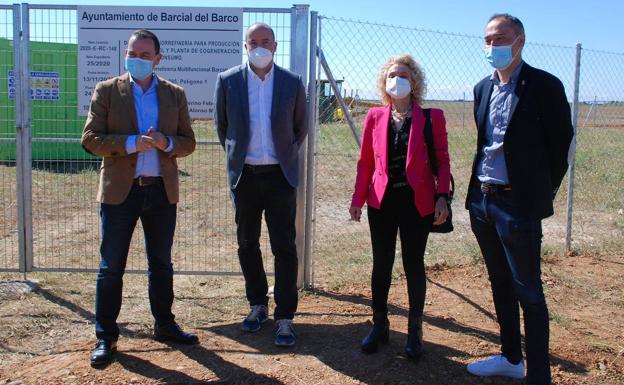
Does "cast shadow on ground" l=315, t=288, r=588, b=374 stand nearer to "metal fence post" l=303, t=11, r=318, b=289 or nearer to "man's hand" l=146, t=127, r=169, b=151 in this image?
"metal fence post" l=303, t=11, r=318, b=289

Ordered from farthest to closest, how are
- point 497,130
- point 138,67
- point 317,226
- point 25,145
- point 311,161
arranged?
point 317,226 → point 25,145 → point 311,161 → point 138,67 → point 497,130

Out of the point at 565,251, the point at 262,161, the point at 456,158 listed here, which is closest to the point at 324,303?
the point at 262,161

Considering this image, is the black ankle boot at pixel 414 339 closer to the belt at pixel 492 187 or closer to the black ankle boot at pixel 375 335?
the black ankle boot at pixel 375 335

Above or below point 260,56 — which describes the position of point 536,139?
below

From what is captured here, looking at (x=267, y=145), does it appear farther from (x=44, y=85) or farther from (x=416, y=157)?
(x=44, y=85)

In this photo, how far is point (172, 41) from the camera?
5145 millimetres

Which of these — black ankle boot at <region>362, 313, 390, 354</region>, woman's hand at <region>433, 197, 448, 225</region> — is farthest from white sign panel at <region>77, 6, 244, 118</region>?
black ankle boot at <region>362, 313, 390, 354</region>

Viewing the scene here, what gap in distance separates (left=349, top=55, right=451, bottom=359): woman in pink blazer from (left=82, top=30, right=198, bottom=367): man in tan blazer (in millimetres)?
1287

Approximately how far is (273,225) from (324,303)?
4.23 feet

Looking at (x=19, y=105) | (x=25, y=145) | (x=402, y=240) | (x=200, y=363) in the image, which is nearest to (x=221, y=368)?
(x=200, y=363)

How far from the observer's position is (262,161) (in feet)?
13.8

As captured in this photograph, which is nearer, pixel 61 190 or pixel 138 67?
pixel 138 67

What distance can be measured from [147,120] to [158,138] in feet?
0.84

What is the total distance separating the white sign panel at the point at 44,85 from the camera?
17.8 ft
